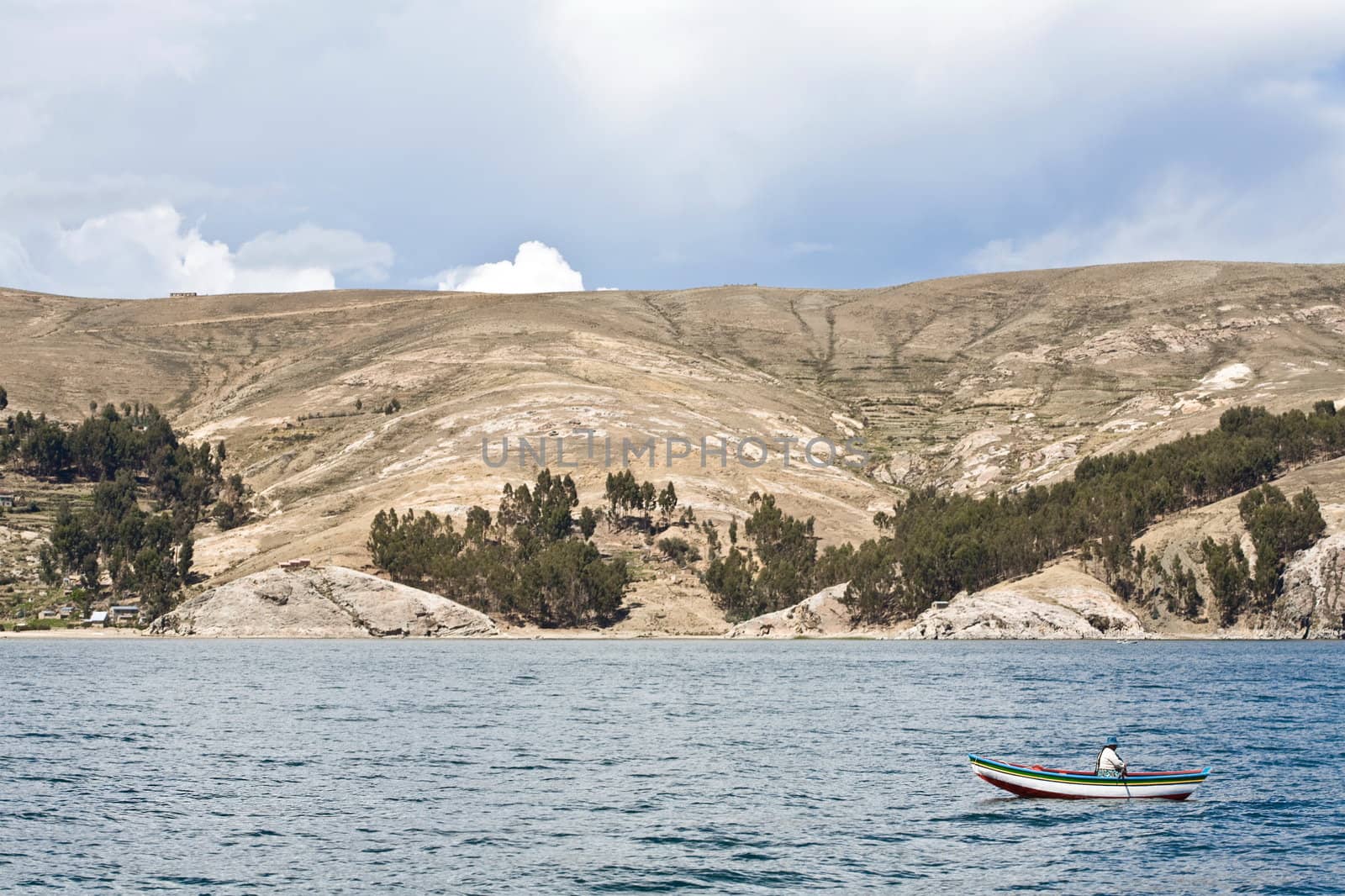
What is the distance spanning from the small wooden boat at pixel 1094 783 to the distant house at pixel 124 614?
158257mm

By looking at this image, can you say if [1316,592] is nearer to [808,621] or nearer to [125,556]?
[808,621]

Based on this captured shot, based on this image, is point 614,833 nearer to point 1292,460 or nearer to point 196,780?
point 196,780

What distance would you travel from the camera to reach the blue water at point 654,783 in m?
39.2

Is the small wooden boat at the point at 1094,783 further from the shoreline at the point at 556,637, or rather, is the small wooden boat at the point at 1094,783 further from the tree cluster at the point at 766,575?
the tree cluster at the point at 766,575

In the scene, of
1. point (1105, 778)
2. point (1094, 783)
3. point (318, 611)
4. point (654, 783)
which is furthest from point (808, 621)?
point (1105, 778)

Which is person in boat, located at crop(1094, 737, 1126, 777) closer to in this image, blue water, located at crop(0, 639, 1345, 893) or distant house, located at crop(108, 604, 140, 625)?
blue water, located at crop(0, 639, 1345, 893)

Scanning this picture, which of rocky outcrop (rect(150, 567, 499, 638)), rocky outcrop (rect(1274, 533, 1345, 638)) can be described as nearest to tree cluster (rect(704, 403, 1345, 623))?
rocky outcrop (rect(1274, 533, 1345, 638))

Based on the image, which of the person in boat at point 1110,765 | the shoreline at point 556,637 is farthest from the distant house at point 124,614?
the person in boat at point 1110,765

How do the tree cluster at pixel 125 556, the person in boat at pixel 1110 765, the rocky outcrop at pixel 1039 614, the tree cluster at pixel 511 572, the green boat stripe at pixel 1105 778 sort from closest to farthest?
the green boat stripe at pixel 1105 778, the person in boat at pixel 1110 765, the rocky outcrop at pixel 1039 614, the tree cluster at pixel 511 572, the tree cluster at pixel 125 556

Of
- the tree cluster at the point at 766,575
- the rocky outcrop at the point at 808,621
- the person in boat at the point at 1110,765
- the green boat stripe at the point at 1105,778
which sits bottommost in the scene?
the green boat stripe at the point at 1105,778

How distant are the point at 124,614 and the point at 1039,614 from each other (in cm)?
12721

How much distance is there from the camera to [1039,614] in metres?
155

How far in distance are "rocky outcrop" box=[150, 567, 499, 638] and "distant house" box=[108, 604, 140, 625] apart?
A: 11721 millimetres

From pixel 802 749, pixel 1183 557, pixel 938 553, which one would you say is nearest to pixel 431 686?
pixel 802 749
